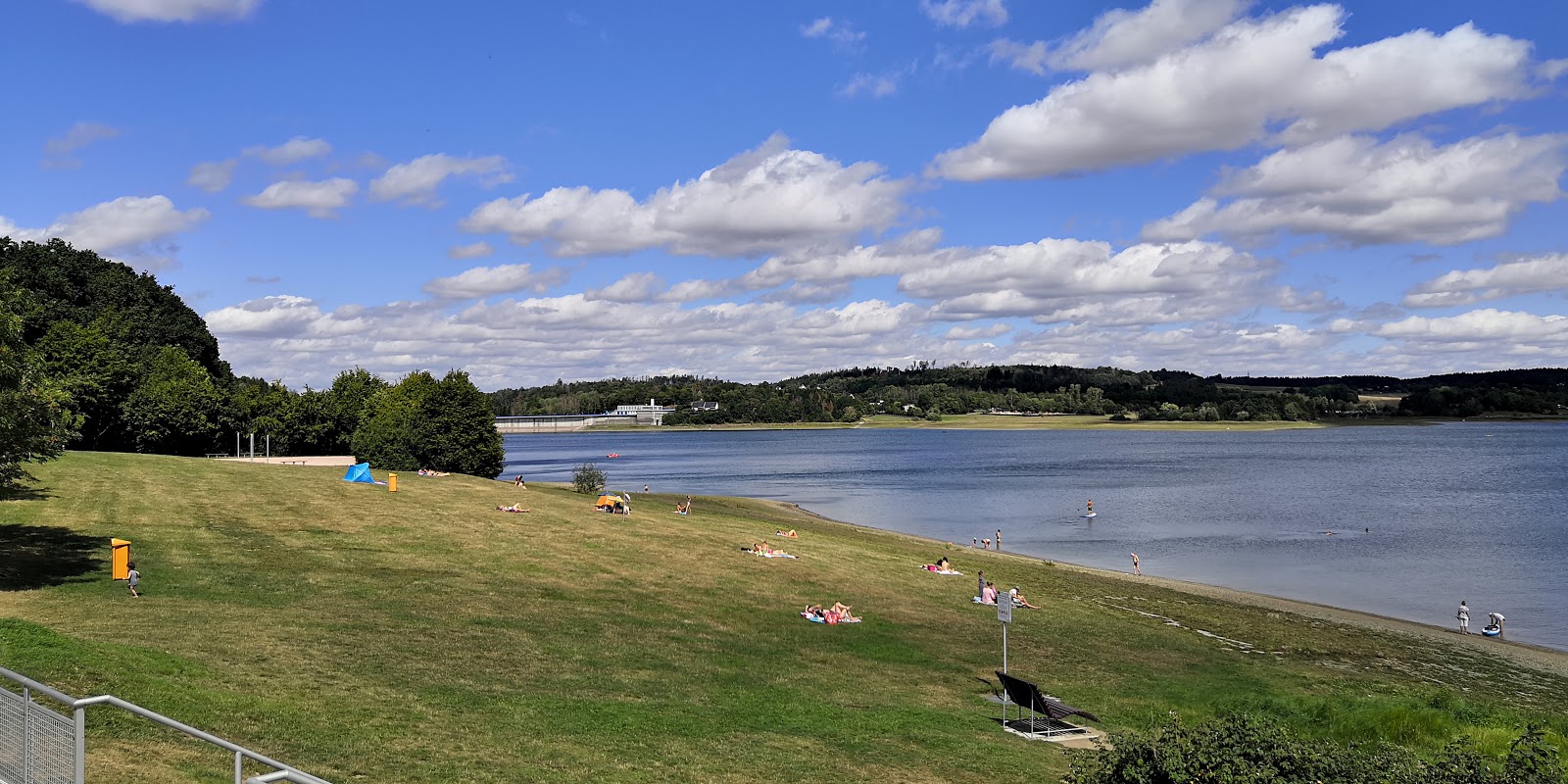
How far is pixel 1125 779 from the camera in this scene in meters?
10.3

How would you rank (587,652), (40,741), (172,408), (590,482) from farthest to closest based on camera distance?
(172,408) → (590,482) → (587,652) → (40,741)

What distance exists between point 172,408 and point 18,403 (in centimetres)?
6807

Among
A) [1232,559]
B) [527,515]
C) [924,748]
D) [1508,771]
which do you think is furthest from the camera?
[1232,559]

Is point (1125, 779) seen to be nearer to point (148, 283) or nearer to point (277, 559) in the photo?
point (277, 559)

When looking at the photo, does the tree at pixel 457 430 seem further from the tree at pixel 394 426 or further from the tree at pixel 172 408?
the tree at pixel 172 408

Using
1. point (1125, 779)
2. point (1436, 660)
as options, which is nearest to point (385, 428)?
point (1436, 660)

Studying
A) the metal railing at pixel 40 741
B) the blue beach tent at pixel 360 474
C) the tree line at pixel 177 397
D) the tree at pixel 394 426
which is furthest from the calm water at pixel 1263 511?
the metal railing at pixel 40 741

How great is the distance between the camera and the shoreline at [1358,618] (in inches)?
1399

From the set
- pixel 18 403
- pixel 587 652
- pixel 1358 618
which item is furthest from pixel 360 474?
pixel 1358 618

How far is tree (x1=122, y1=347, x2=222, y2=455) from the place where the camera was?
8325cm

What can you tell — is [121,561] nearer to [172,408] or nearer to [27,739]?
[27,739]

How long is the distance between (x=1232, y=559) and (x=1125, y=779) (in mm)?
55023

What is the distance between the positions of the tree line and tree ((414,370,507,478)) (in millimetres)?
89

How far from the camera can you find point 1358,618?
41594mm
